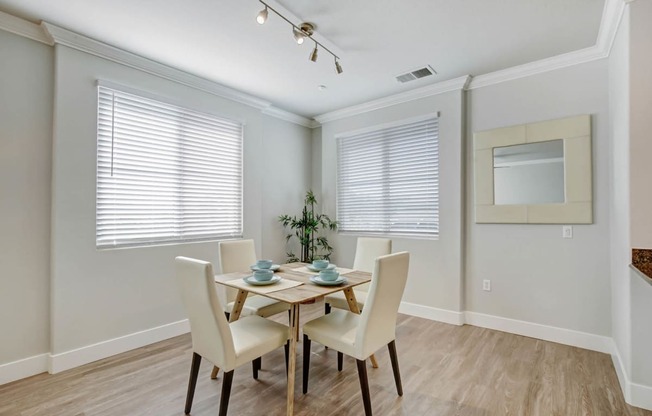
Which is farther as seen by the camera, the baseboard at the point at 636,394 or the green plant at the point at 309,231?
the green plant at the point at 309,231

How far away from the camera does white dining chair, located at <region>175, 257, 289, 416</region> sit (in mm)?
1689

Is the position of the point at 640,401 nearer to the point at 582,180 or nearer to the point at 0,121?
the point at 582,180

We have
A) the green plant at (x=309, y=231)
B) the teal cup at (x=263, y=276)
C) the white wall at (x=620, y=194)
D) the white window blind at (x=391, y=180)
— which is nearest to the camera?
the white wall at (x=620, y=194)

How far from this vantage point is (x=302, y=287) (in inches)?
84.4

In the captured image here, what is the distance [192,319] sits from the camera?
1.90 meters

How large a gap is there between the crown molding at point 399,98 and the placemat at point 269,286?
277 cm

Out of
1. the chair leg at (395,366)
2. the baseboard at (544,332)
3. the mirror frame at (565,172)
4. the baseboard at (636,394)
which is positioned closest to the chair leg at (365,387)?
the chair leg at (395,366)

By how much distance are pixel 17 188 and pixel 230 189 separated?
6.11 ft

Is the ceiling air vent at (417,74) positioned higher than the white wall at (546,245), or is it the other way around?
the ceiling air vent at (417,74)

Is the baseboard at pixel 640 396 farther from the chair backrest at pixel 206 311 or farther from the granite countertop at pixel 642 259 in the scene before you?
the chair backrest at pixel 206 311

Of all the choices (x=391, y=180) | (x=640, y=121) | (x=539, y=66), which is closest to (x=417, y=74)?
(x=539, y=66)

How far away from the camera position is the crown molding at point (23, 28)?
231cm

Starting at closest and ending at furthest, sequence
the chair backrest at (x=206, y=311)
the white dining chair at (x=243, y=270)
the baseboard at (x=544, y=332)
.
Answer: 1. the chair backrest at (x=206, y=311)
2. the white dining chair at (x=243, y=270)
3. the baseboard at (x=544, y=332)

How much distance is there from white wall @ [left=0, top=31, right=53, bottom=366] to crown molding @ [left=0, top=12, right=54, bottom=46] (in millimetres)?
43
